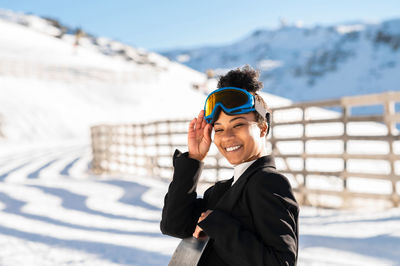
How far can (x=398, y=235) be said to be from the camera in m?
3.62

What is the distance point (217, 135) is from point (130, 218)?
148 inches

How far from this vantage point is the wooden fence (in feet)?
15.7

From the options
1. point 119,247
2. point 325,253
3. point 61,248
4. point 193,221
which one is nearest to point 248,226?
point 193,221

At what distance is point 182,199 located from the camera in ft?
4.59

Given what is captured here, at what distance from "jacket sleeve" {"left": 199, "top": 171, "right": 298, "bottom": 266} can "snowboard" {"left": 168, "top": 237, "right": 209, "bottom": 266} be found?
10 centimetres

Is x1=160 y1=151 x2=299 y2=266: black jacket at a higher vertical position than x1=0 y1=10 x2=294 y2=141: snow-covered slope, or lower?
lower

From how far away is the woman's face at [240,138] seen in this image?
1333 millimetres

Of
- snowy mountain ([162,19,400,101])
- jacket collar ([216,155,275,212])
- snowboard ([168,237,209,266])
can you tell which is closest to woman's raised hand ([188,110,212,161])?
jacket collar ([216,155,275,212])

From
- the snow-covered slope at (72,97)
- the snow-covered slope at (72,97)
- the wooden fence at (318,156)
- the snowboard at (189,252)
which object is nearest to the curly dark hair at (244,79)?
the snowboard at (189,252)

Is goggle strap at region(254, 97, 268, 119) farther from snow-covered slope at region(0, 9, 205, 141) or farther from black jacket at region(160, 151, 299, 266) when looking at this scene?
snow-covered slope at region(0, 9, 205, 141)

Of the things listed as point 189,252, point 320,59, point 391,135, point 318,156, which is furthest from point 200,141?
point 320,59

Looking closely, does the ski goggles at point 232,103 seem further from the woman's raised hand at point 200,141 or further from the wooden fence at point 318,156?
the wooden fence at point 318,156

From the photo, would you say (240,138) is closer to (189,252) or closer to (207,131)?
(207,131)

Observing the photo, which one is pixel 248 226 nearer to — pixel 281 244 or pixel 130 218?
pixel 281 244
